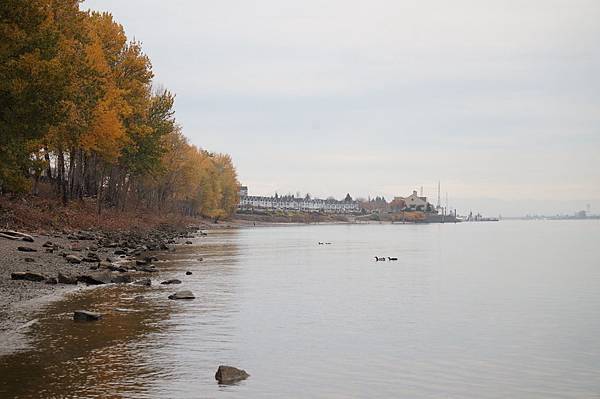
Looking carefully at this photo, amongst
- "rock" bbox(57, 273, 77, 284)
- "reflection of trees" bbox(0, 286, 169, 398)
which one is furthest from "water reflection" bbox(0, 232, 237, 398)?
"rock" bbox(57, 273, 77, 284)

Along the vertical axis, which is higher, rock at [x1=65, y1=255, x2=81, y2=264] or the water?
rock at [x1=65, y1=255, x2=81, y2=264]

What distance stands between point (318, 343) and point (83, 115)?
85.2 feet

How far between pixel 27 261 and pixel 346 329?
48.3ft

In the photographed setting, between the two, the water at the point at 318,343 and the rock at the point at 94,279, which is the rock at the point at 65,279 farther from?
the water at the point at 318,343

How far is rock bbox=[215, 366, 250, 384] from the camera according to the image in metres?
12.3

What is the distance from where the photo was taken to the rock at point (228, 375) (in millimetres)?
12311

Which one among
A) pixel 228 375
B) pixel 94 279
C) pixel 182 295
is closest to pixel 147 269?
pixel 94 279

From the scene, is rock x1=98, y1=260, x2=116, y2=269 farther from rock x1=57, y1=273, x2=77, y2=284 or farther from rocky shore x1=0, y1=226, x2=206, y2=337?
rock x1=57, y1=273, x2=77, y2=284

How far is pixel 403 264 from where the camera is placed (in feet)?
141

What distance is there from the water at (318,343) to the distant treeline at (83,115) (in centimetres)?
577

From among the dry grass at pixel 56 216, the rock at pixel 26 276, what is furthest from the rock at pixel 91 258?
the dry grass at pixel 56 216

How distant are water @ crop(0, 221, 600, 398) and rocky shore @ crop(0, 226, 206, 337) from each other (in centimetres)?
98

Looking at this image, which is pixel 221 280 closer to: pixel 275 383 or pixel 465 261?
pixel 275 383

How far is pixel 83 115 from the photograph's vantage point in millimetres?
37219
